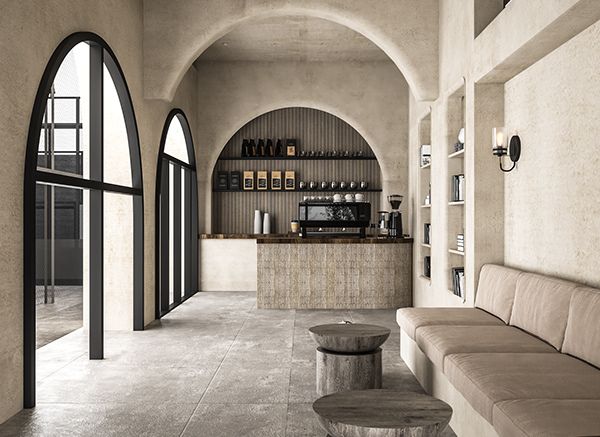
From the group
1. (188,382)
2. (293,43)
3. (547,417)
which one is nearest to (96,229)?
(188,382)

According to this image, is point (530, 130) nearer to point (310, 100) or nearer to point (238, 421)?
point (238, 421)

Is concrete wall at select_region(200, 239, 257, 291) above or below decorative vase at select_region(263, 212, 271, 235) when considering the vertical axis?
below

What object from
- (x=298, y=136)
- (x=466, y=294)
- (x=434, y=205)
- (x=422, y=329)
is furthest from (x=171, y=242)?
(x=422, y=329)

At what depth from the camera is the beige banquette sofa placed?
251 cm

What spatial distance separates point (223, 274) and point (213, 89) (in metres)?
3.02

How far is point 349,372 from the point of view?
4211 millimetres

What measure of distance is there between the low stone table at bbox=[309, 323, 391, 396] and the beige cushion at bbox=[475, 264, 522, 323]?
91cm

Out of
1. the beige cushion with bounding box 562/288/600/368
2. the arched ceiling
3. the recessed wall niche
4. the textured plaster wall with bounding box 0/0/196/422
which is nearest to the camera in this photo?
the beige cushion with bounding box 562/288/600/368

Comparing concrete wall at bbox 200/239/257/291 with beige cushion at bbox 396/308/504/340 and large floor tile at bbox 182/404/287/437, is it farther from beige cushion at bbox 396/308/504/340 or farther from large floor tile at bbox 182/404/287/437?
large floor tile at bbox 182/404/287/437

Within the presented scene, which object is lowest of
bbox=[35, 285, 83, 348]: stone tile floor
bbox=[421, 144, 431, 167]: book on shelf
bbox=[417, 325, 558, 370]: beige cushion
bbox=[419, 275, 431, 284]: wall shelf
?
bbox=[35, 285, 83, 348]: stone tile floor

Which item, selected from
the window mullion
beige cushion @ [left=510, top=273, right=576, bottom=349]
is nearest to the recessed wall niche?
the window mullion

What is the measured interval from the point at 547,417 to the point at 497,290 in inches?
93.5

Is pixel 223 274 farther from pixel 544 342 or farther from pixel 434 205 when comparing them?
pixel 544 342

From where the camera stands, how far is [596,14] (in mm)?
3549
